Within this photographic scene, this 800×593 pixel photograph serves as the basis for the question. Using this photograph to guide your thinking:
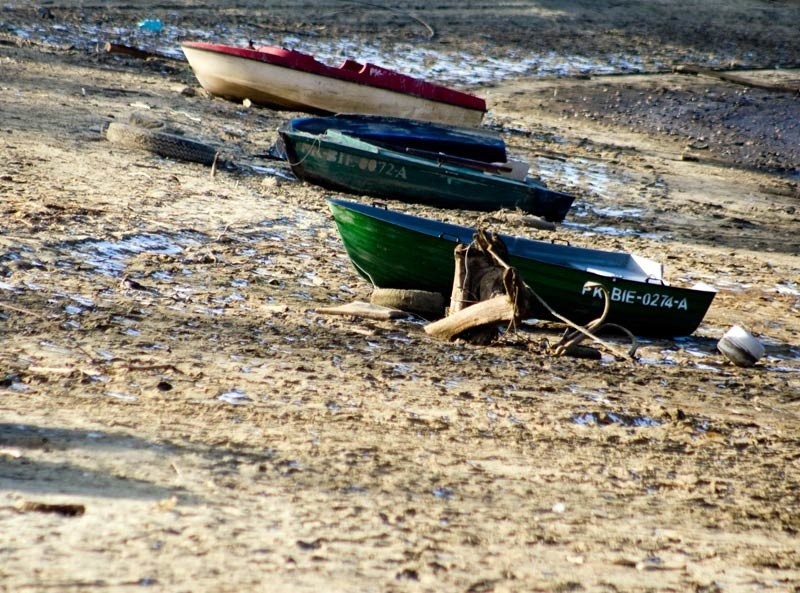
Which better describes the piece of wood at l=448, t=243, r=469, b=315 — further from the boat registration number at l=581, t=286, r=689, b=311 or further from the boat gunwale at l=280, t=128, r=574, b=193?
the boat gunwale at l=280, t=128, r=574, b=193

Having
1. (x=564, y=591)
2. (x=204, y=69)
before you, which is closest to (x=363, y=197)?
(x=204, y=69)

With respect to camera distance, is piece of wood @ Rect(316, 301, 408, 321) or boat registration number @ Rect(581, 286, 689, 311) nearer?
piece of wood @ Rect(316, 301, 408, 321)

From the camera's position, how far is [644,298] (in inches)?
345

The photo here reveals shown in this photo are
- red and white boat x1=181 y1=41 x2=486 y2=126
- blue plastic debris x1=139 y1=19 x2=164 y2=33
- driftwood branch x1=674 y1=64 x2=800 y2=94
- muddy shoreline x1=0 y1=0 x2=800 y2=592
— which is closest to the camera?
muddy shoreline x1=0 y1=0 x2=800 y2=592

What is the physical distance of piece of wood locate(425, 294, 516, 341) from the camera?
25.7ft

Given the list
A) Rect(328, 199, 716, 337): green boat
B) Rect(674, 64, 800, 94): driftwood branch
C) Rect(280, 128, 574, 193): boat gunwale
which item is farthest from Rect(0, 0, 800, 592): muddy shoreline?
Rect(674, 64, 800, 94): driftwood branch

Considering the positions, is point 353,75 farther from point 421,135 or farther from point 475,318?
point 475,318

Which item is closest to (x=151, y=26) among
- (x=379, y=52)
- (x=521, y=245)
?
(x=379, y=52)

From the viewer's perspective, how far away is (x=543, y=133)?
17750mm

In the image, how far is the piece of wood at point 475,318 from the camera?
784cm

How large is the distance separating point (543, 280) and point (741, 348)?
4.74 feet

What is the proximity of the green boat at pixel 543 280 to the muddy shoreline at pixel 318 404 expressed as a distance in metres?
0.22

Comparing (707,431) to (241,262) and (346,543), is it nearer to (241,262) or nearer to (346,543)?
(346,543)

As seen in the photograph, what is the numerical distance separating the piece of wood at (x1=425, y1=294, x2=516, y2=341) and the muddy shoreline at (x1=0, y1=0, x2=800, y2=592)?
11 cm
